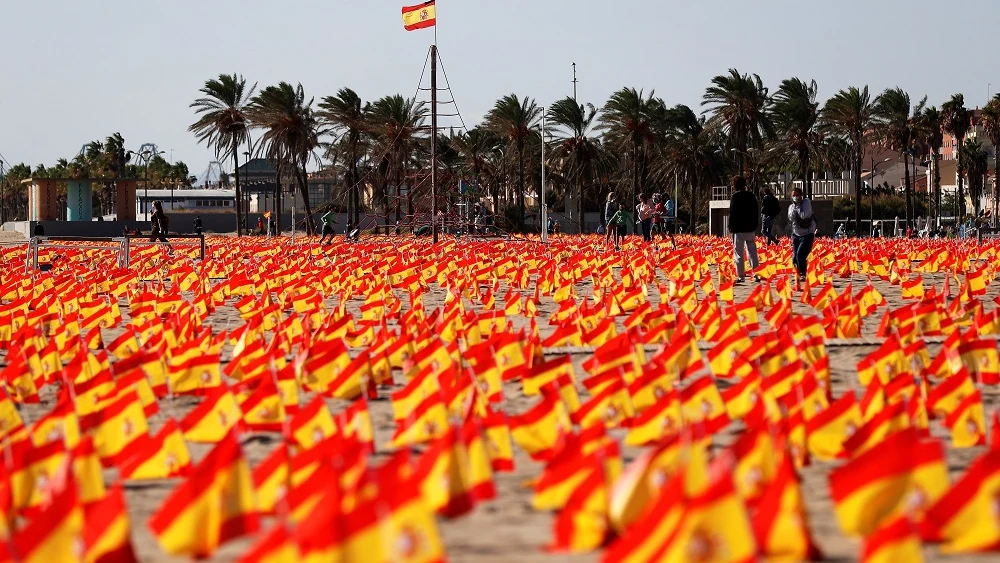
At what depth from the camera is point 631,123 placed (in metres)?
69.2

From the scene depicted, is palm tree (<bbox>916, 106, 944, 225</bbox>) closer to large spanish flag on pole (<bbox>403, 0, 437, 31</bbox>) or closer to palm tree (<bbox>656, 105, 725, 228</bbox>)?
palm tree (<bbox>656, 105, 725, 228</bbox>)

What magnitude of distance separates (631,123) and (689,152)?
4.69 meters

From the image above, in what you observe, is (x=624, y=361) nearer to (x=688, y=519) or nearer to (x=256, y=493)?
(x=256, y=493)

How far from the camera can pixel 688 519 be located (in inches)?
172

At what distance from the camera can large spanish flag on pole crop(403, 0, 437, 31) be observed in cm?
4041

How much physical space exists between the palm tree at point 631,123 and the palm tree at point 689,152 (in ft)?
5.43

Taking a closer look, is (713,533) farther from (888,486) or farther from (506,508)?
(506,508)

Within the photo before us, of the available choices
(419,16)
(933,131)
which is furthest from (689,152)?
(419,16)

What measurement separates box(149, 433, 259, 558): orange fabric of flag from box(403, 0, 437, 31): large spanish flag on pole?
117 feet

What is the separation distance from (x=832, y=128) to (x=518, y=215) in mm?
17919

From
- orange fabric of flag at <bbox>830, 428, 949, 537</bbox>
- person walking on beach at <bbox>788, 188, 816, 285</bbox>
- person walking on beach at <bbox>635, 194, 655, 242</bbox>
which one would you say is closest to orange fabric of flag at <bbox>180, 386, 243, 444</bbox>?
orange fabric of flag at <bbox>830, 428, 949, 537</bbox>

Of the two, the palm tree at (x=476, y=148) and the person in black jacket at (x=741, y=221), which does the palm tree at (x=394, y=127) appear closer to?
the palm tree at (x=476, y=148)

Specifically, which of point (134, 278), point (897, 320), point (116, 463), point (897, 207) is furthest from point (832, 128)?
point (116, 463)

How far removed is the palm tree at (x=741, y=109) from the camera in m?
64.3
